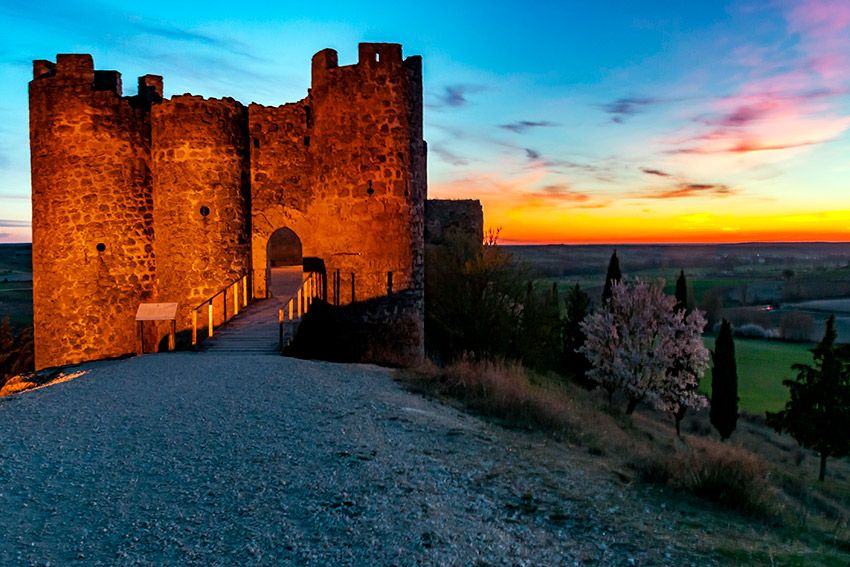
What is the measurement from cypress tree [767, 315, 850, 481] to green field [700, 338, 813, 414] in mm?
11556

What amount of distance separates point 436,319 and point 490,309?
2.19m

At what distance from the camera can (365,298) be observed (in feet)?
53.8

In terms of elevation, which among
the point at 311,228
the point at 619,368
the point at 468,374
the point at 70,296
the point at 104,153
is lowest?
the point at 619,368

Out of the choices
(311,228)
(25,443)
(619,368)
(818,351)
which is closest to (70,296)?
(311,228)

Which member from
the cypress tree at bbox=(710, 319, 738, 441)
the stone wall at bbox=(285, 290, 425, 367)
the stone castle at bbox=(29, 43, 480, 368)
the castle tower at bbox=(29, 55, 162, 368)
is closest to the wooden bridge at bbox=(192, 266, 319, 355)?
the stone castle at bbox=(29, 43, 480, 368)

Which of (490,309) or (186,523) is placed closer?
(186,523)

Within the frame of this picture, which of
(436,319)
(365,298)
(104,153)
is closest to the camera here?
(365,298)

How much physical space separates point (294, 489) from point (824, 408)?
35550 millimetres

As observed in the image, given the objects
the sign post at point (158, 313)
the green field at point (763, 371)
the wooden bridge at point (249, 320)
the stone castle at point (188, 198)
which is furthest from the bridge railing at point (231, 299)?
the green field at point (763, 371)

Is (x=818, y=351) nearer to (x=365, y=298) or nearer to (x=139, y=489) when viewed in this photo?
(x=365, y=298)

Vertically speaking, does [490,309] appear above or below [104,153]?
below

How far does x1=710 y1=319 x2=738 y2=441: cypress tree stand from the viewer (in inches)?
1355

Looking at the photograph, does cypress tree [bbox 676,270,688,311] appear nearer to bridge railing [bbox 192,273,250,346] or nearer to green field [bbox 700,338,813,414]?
green field [bbox 700,338,813,414]

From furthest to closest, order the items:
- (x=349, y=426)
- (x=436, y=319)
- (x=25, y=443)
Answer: (x=436, y=319)
(x=349, y=426)
(x=25, y=443)
